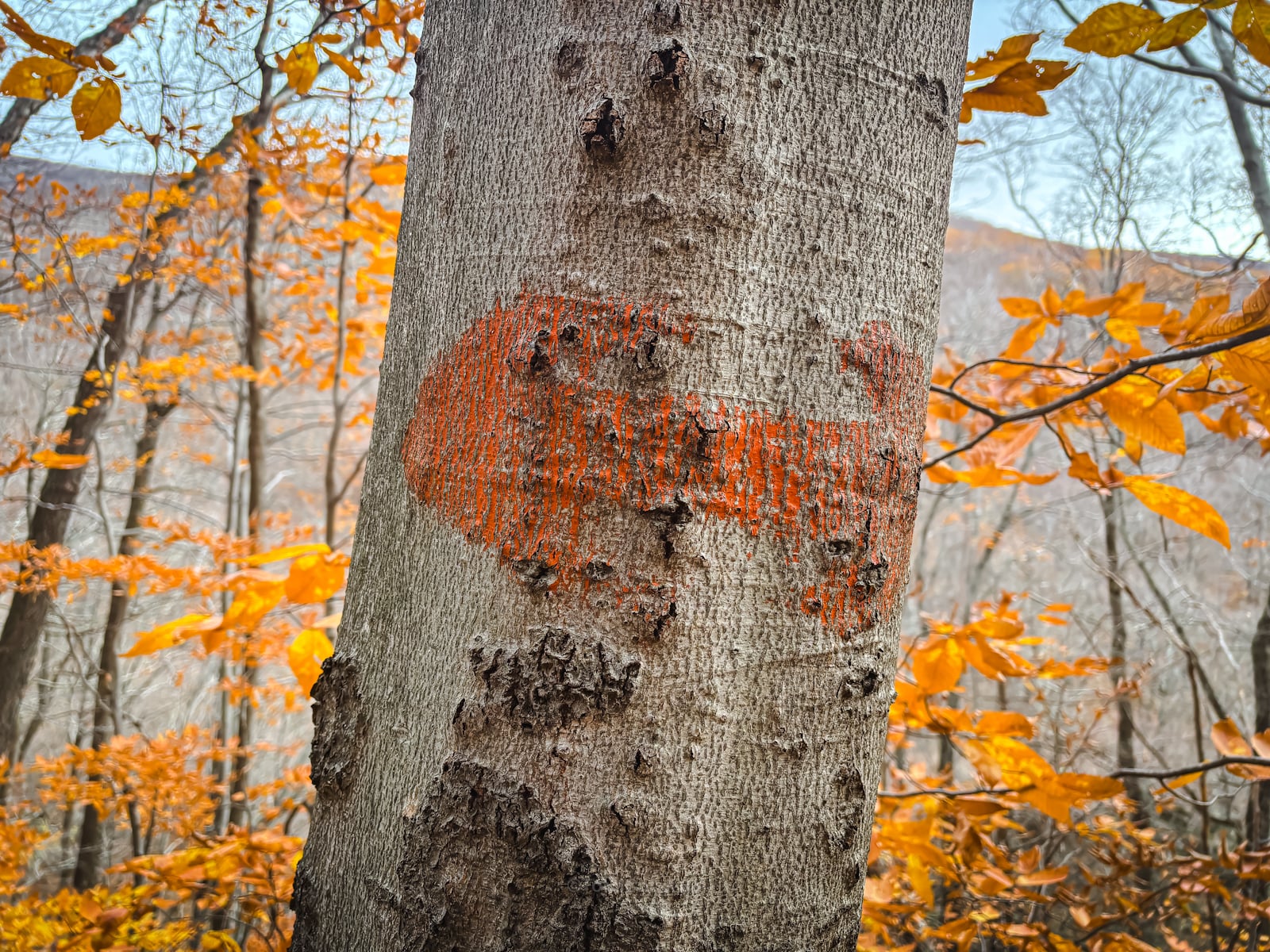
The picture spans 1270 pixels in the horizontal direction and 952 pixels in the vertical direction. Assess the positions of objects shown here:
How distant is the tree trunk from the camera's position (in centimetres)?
49

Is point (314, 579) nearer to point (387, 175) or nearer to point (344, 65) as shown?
point (387, 175)

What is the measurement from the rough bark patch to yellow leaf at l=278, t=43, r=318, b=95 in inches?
48.8

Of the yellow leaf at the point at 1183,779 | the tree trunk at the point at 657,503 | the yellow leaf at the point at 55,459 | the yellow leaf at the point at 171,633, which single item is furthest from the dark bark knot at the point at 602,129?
the yellow leaf at the point at 55,459

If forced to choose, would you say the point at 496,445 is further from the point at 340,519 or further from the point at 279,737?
Result: the point at 279,737

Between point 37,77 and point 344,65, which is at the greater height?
point 344,65

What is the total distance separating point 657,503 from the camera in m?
0.49

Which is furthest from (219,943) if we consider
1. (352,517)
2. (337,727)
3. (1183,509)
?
(352,517)

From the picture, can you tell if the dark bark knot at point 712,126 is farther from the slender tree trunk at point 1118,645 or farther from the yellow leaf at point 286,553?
the slender tree trunk at point 1118,645

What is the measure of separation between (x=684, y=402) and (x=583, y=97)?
0.25m

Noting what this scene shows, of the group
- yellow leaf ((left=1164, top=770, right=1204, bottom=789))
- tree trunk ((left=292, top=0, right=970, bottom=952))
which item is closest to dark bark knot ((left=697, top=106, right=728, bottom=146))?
tree trunk ((left=292, top=0, right=970, bottom=952))

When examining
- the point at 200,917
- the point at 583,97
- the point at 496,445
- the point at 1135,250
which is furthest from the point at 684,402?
the point at 1135,250

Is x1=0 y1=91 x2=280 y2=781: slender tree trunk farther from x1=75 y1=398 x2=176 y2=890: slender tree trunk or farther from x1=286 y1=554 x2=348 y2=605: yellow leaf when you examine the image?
x1=286 y1=554 x2=348 y2=605: yellow leaf

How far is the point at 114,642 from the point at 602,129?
19.6 feet

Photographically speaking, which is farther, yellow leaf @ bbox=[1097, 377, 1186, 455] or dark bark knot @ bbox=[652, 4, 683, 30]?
yellow leaf @ bbox=[1097, 377, 1186, 455]
